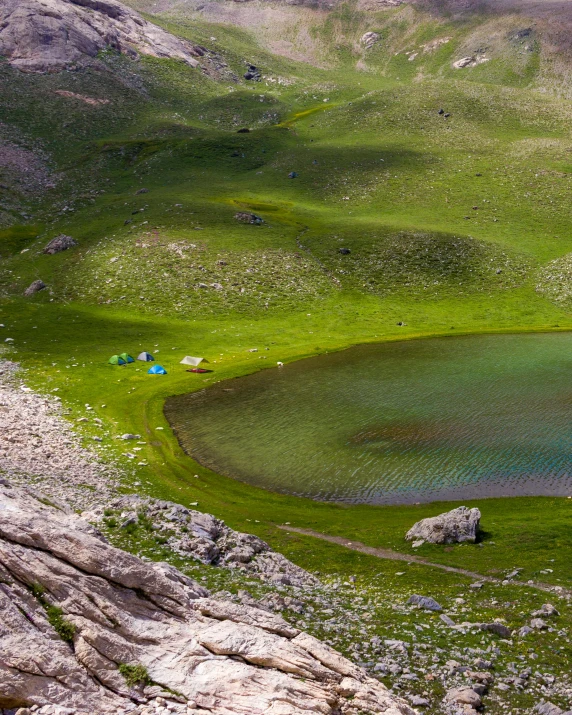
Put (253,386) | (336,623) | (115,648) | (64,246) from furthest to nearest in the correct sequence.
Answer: (64,246) < (253,386) < (336,623) < (115,648)

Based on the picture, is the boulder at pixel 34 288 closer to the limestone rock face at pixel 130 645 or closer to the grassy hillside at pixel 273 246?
the grassy hillside at pixel 273 246

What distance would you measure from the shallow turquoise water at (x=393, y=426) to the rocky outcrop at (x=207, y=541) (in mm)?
10040

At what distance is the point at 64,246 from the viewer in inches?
4186

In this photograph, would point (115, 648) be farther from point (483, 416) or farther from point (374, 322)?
point (374, 322)

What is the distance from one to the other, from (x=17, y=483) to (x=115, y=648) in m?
20.3

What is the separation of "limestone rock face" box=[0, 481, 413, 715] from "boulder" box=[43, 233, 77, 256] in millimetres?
96687

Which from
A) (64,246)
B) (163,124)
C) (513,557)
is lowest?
(513,557)

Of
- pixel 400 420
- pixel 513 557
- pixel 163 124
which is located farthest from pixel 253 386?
pixel 163 124

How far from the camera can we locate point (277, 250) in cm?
10300

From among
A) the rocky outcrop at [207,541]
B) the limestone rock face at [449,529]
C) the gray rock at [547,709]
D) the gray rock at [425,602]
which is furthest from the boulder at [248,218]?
the gray rock at [547,709]

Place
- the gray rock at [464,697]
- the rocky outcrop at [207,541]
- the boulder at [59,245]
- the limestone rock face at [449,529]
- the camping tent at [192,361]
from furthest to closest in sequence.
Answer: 1. the boulder at [59,245]
2. the camping tent at [192,361]
3. the limestone rock face at [449,529]
4. the rocky outcrop at [207,541]
5. the gray rock at [464,697]

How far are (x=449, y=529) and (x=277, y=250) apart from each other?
77431mm

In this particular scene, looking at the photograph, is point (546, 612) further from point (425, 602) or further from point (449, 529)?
point (449, 529)

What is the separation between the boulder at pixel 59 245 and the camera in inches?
4176
